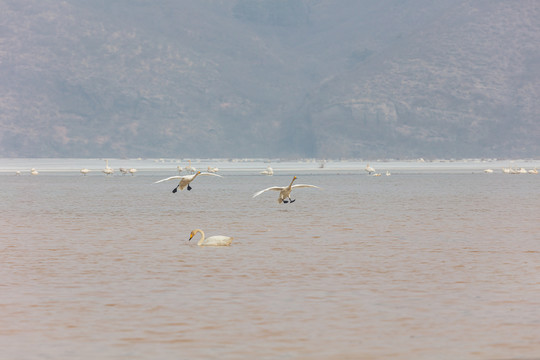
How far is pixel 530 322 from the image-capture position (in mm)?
14328

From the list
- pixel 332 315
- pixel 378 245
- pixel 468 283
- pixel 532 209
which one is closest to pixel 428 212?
pixel 532 209

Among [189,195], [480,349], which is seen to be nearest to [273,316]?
[480,349]

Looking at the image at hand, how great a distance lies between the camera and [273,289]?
57.7 ft

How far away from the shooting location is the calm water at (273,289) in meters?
13.0

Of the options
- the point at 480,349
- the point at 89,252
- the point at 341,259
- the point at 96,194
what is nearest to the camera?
the point at 480,349

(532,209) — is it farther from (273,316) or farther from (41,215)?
(273,316)

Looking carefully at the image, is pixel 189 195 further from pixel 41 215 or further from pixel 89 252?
pixel 89 252

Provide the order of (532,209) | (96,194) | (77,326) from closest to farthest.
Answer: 1. (77,326)
2. (532,209)
3. (96,194)

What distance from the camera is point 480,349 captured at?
1267cm

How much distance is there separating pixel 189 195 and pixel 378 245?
106ft

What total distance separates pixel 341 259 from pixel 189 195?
35.1 m

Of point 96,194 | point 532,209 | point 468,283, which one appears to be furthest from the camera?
point 96,194

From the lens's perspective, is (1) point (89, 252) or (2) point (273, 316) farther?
(1) point (89, 252)

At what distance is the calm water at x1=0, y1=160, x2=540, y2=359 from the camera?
13000mm
